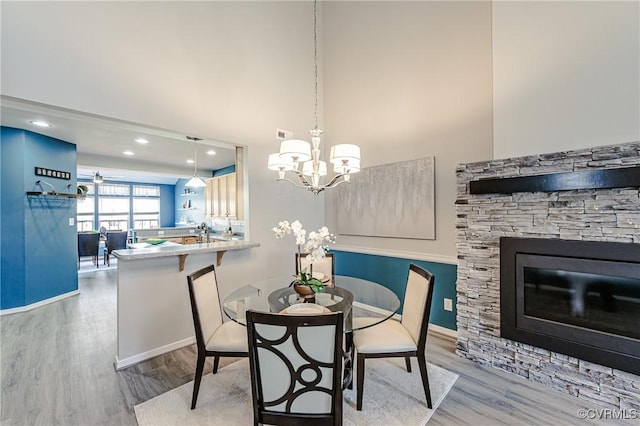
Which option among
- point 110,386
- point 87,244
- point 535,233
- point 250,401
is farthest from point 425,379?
point 87,244

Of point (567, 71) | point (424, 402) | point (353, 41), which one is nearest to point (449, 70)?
point (567, 71)

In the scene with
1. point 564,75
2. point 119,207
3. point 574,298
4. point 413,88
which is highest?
point 413,88

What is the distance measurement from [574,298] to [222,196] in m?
5.25

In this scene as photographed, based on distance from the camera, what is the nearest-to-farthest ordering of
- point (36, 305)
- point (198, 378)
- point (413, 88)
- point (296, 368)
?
point (296, 368)
point (198, 378)
point (413, 88)
point (36, 305)

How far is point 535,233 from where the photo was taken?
2160 millimetres

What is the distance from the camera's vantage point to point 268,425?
4.52ft

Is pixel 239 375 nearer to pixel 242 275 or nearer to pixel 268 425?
pixel 268 425

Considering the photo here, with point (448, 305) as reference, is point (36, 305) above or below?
below

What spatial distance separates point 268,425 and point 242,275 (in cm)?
206

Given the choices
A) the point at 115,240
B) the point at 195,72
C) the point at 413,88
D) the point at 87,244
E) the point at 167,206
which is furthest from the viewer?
the point at 167,206

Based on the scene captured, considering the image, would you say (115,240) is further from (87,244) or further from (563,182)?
(563,182)

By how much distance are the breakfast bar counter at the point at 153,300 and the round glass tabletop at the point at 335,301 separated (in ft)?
2.85

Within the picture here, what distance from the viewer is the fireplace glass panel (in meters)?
1.82

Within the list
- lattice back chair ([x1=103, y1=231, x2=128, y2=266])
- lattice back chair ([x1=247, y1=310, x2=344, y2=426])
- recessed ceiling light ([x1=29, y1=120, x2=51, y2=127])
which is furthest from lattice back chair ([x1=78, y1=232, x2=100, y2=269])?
lattice back chair ([x1=247, y1=310, x2=344, y2=426])
